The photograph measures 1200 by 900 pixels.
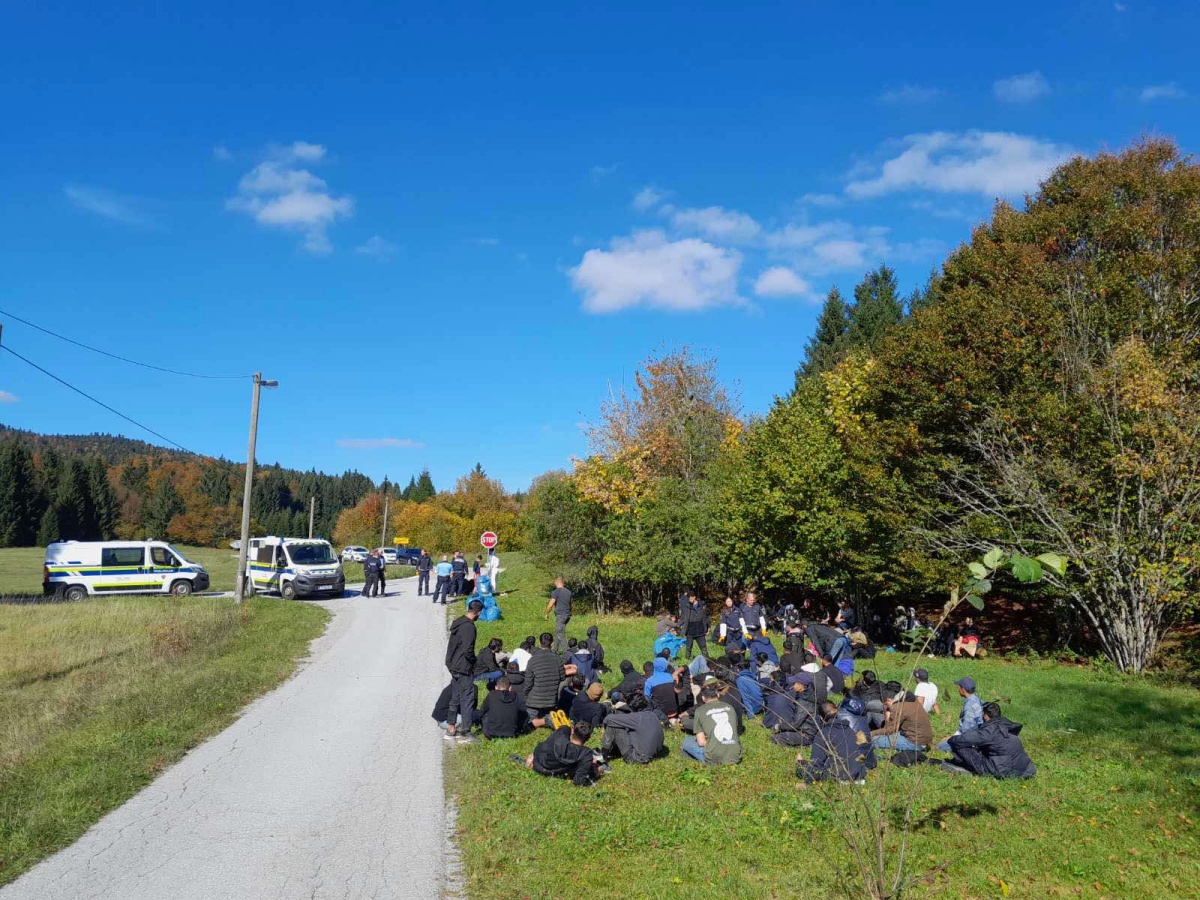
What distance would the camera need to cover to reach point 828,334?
51219mm

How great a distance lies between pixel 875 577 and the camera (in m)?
22.2

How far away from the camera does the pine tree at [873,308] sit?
1864 inches

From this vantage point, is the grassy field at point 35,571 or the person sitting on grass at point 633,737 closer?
the person sitting on grass at point 633,737

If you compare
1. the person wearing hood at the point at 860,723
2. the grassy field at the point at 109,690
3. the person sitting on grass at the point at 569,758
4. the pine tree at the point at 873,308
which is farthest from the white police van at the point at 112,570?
the pine tree at the point at 873,308

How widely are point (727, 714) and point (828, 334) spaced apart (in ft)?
144

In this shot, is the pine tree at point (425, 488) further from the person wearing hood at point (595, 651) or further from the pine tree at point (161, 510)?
the person wearing hood at point (595, 651)

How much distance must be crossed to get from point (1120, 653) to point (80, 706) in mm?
19922

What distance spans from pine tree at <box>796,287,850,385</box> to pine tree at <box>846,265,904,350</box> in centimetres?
61

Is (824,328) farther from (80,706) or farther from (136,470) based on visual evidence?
(136,470)

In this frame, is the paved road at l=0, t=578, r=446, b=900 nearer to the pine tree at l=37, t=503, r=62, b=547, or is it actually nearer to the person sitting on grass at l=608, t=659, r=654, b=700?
the person sitting on grass at l=608, t=659, r=654, b=700

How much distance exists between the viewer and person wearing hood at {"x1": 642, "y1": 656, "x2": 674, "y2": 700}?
1266 cm

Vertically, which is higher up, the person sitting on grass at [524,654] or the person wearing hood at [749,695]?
the person sitting on grass at [524,654]

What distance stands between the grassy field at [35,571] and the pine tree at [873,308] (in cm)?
3122

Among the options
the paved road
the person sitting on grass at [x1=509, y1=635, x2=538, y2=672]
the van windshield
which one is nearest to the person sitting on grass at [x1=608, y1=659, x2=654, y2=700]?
the person sitting on grass at [x1=509, y1=635, x2=538, y2=672]
